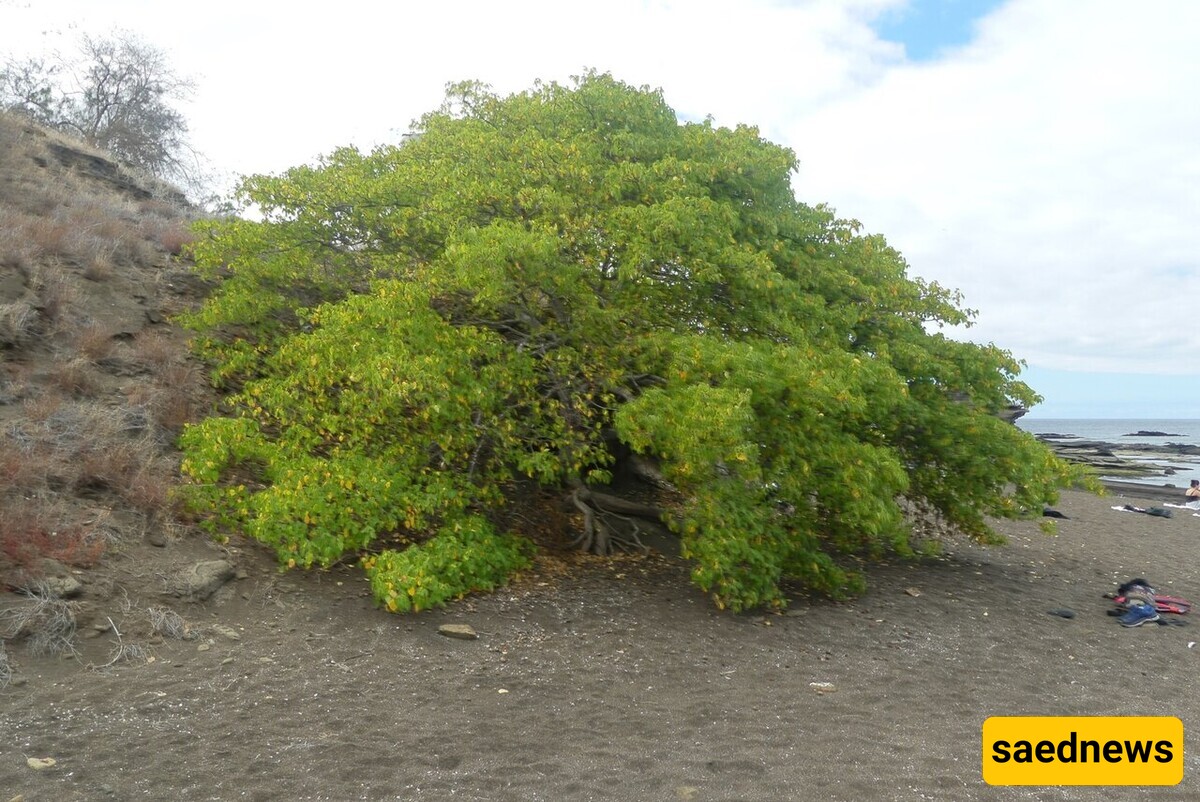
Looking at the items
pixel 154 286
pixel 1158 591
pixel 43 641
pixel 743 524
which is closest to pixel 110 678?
pixel 43 641

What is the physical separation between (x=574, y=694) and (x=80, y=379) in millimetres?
7929

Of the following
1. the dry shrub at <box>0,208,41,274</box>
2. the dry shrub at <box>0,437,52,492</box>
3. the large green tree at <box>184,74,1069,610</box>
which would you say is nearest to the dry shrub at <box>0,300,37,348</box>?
the dry shrub at <box>0,208,41,274</box>

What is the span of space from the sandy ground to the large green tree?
2.09 feet

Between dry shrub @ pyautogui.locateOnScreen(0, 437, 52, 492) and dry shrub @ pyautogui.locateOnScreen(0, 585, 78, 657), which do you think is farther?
dry shrub @ pyautogui.locateOnScreen(0, 437, 52, 492)

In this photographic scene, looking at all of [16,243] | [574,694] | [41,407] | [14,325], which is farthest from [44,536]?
[16,243]

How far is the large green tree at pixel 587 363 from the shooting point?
8.30m

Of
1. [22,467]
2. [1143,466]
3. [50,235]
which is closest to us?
[22,467]

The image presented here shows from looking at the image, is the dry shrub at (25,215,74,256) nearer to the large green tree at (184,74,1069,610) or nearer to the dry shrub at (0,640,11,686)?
the large green tree at (184,74,1069,610)

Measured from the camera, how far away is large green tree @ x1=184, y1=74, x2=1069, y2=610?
327 inches

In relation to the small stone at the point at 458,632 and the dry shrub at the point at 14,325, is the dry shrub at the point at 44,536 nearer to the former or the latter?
the small stone at the point at 458,632

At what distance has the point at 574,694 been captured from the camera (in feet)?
22.3

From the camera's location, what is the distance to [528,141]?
33.8ft

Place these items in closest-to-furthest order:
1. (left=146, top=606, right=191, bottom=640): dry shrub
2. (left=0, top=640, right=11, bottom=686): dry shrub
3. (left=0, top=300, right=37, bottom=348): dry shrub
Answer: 1. (left=0, top=640, right=11, bottom=686): dry shrub
2. (left=146, top=606, right=191, bottom=640): dry shrub
3. (left=0, top=300, right=37, bottom=348): dry shrub

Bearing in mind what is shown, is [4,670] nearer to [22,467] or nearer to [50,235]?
[22,467]
